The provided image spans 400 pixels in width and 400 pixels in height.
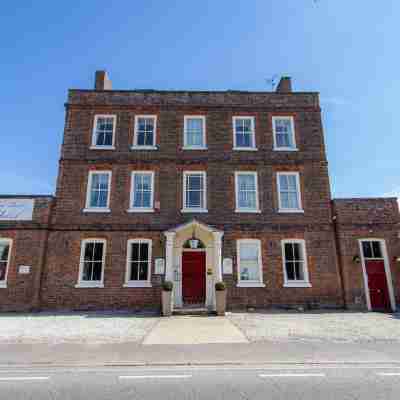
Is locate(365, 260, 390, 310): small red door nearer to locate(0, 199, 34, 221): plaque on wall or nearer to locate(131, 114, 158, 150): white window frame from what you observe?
locate(131, 114, 158, 150): white window frame

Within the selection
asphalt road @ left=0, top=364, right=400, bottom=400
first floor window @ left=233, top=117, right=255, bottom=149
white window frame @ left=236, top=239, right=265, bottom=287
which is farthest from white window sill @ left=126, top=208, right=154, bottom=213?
asphalt road @ left=0, top=364, right=400, bottom=400

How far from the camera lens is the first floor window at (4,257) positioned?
46.3 feet

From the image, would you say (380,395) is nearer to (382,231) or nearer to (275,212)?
(275,212)

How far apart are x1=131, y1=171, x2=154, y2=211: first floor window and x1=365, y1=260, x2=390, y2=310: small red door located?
1203 cm

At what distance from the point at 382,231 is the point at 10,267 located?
19.3 meters

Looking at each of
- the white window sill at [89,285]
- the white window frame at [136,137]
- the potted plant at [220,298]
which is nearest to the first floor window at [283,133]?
the white window frame at [136,137]

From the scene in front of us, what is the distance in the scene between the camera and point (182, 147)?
16.5 meters

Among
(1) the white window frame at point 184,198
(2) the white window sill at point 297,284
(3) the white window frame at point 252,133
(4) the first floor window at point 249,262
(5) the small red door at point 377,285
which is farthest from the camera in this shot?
(3) the white window frame at point 252,133

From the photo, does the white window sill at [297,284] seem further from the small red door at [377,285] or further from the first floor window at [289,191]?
the first floor window at [289,191]

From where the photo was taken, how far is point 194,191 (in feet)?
52.0

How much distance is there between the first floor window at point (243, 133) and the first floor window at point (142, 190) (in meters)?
5.51

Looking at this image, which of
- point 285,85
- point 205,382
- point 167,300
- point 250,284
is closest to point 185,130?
point 285,85

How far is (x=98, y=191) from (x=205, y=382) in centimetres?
1261

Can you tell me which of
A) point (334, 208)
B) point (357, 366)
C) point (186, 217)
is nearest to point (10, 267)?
point (186, 217)
